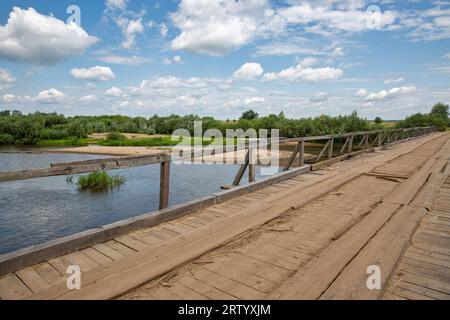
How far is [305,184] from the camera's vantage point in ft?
21.4

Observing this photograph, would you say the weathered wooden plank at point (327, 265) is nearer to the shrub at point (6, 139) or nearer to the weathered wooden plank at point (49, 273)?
the weathered wooden plank at point (49, 273)

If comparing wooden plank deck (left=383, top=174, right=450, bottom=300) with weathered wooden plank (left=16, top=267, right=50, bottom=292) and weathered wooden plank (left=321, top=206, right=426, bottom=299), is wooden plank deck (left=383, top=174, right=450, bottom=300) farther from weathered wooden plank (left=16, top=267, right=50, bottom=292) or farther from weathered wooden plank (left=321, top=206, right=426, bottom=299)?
weathered wooden plank (left=16, top=267, right=50, bottom=292)

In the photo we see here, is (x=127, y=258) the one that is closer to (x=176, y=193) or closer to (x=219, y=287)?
(x=219, y=287)

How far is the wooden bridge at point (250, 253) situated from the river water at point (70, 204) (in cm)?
673

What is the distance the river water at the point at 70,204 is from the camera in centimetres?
974

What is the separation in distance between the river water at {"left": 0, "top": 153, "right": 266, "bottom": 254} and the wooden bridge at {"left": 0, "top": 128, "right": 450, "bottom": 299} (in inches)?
265

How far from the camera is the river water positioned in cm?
974

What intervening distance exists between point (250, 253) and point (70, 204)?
12380 mm

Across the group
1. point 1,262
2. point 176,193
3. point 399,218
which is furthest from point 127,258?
point 176,193

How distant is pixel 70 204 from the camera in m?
13.3

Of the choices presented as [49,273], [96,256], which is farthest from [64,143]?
[49,273]

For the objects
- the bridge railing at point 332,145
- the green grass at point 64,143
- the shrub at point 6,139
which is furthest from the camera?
the shrub at point 6,139

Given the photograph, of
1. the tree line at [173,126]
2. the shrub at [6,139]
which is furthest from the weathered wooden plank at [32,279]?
the shrub at [6,139]

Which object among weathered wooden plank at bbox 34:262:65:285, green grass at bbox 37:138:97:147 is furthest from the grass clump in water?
green grass at bbox 37:138:97:147
